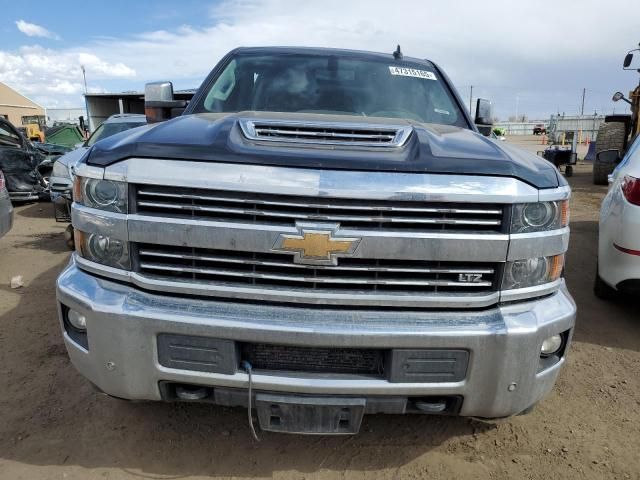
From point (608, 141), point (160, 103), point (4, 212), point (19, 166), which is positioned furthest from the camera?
point (608, 141)

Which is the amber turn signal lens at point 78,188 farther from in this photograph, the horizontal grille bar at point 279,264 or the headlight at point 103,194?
the horizontal grille bar at point 279,264

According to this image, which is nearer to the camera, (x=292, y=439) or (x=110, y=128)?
(x=292, y=439)

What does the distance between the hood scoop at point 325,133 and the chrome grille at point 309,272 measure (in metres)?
0.52

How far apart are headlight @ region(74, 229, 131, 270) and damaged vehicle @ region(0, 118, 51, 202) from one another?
367 inches

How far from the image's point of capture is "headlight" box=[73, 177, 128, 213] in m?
2.08

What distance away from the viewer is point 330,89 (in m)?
3.43

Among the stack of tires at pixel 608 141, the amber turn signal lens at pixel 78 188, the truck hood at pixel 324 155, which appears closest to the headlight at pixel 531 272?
the truck hood at pixel 324 155

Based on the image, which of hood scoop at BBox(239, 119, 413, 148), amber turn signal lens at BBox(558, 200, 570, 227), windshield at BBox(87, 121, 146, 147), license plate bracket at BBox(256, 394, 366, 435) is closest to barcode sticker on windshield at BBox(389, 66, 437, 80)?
hood scoop at BBox(239, 119, 413, 148)

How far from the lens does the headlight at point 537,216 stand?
2.05 m

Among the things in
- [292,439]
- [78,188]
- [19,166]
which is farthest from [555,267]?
[19,166]

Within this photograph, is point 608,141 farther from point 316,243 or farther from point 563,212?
point 316,243

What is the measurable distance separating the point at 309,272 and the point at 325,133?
2.17ft

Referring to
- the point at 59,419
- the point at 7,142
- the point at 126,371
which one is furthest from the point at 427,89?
the point at 7,142

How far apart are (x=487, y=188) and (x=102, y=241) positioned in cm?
161
